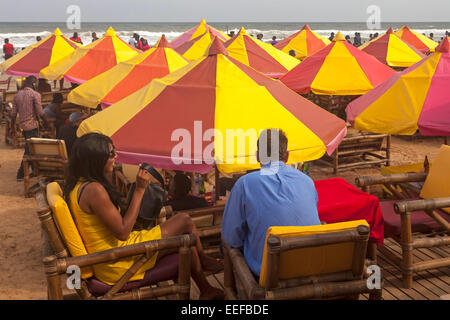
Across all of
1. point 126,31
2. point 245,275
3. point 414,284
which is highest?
point 126,31

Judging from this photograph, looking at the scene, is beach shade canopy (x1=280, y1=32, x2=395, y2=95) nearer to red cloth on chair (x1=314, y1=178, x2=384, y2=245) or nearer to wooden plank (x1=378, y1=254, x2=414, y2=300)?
wooden plank (x1=378, y1=254, x2=414, y2=300)

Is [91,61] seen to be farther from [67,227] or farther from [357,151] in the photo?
[67,227]

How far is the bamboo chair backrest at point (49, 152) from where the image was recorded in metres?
7.31

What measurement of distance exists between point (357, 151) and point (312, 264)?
6042mm

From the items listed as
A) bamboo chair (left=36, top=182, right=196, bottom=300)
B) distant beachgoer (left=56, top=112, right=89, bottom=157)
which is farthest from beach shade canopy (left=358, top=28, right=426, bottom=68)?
bamboo chair (left=36, top=182, right=196, bottom=300)

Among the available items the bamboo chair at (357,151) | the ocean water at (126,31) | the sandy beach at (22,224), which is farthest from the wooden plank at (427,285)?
the ocean water at (126,31)

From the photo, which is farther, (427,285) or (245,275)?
(427,285)

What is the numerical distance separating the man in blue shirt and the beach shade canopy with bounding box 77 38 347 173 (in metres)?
0.51

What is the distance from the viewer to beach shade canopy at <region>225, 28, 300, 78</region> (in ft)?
32.7

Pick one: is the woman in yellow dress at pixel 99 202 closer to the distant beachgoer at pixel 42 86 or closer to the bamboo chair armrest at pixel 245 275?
the bamboo chair armrest at pixel 245 275

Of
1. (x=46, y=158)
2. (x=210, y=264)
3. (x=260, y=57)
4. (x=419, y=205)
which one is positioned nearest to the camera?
(x=210, y=264)

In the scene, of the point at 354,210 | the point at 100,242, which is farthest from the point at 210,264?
the point at 354,210

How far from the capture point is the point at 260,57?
1056 cm

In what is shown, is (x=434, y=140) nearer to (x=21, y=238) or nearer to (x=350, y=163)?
(x=350, y=163)
